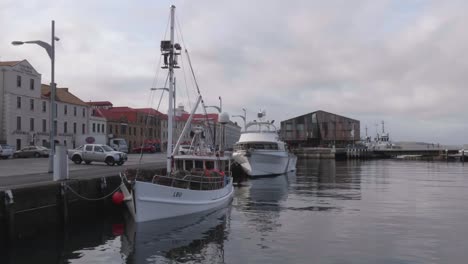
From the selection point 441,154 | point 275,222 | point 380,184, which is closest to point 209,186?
point 275,222

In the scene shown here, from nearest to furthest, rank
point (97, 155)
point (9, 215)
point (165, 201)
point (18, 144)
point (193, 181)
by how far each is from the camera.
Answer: point (9, 215)
point (165, 201)
point (193, 181)
point (97, 155)
point (18, 144)

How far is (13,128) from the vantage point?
6950 centimetres

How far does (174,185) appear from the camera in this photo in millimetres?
22203

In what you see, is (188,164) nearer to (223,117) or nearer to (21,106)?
(223,117)

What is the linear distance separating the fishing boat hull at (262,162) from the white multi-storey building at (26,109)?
111 feet

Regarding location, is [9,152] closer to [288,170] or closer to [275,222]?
[288,170]

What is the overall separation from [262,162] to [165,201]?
3263 centimetres

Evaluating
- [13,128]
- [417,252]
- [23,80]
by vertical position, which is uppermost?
[23,80]

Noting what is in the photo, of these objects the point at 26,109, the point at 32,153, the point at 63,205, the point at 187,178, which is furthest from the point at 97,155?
the point at 26,109

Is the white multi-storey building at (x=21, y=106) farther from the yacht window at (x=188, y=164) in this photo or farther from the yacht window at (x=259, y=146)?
the yacht window at (x=188, y=164)

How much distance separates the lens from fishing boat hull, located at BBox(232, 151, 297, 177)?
2028 inches

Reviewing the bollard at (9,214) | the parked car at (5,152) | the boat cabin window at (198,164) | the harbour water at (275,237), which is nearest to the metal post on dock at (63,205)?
the harbour water at (275,237)

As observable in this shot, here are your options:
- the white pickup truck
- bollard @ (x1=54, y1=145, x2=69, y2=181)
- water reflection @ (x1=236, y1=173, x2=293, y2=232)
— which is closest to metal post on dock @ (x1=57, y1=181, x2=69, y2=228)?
bollard @ (x1=54, y1=145, x2=69, y2=181)

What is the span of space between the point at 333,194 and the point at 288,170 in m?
26.8
